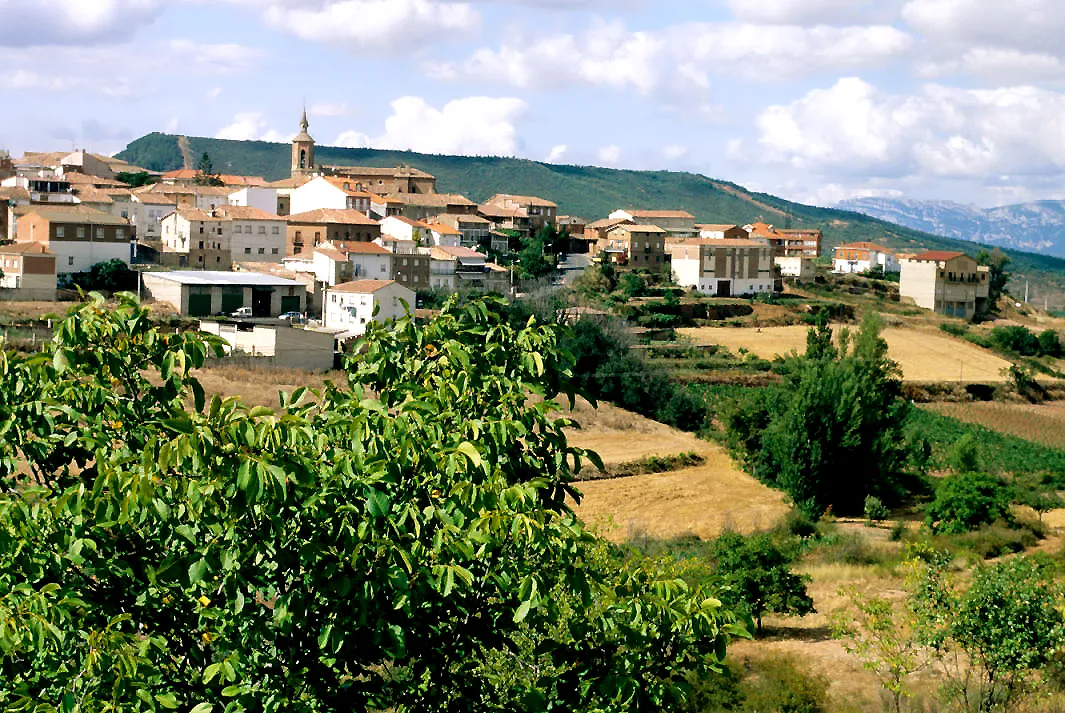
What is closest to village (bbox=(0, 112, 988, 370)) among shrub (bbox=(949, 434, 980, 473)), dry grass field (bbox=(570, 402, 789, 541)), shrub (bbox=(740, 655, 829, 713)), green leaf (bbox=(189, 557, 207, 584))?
dry grass field (bbox=(570, 402, 789, 541))

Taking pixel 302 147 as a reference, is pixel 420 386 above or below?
below

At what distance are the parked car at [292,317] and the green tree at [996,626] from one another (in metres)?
42.9

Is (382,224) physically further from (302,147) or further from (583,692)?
(583,692)

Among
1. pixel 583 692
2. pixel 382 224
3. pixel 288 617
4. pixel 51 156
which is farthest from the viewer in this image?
pixel 51 156

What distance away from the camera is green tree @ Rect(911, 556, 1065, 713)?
1285 cm

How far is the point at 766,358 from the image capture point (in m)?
63.2

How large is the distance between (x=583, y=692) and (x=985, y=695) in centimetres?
833

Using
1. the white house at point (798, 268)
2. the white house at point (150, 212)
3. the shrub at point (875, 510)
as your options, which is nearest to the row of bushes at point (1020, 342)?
the white house at point (798, 268)

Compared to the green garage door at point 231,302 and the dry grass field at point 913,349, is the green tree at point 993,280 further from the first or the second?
the green garage door at point 231,302

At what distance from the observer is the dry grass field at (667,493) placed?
32.7 metres

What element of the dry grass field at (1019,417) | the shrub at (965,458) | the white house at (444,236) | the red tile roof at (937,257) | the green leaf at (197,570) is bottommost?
the dry grass field at (1019,417)

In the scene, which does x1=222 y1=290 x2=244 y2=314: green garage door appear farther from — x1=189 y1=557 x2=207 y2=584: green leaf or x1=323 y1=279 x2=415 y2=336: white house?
x1=189 y1=557 x2=207 y2=584: green leaf

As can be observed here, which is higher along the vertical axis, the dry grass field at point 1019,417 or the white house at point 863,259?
the white house at point 863,259

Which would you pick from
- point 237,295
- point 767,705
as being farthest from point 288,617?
point 237,295
